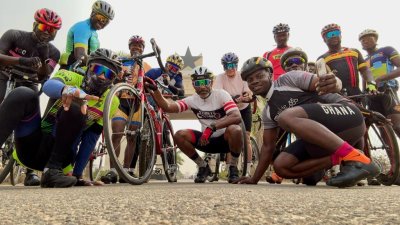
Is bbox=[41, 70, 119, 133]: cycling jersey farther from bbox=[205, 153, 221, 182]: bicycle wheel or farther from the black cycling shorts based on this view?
bbox=[205, 153, 221, 182]: bicycle wheel

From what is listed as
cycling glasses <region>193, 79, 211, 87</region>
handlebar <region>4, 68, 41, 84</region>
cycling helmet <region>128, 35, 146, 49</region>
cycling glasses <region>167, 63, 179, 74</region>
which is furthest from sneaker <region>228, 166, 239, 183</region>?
handlebar <region>4, 68, 41, 84</region>

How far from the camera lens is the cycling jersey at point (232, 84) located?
188 inches

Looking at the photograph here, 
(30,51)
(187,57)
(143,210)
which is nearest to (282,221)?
(143,210)

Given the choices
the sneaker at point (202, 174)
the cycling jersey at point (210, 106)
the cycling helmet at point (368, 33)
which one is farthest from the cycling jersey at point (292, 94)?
the cycling helmet at point (368, 33)

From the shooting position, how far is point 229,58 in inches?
192

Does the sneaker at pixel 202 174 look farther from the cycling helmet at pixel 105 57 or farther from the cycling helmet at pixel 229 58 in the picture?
the cycling helmet at pixel 105 57

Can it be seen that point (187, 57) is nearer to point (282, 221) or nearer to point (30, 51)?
point (30, 51)

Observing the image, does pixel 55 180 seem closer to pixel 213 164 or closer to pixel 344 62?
pixel 213 164

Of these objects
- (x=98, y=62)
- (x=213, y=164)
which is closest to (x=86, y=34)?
(x=98, y=62)

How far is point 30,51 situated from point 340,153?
3.01m

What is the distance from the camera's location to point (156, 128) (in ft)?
12.0

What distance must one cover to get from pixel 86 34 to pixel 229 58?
203 centimetres

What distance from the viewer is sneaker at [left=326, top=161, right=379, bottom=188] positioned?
2127 mm

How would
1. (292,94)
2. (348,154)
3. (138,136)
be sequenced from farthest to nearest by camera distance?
(138,136) < (292,94) < (348,154)
